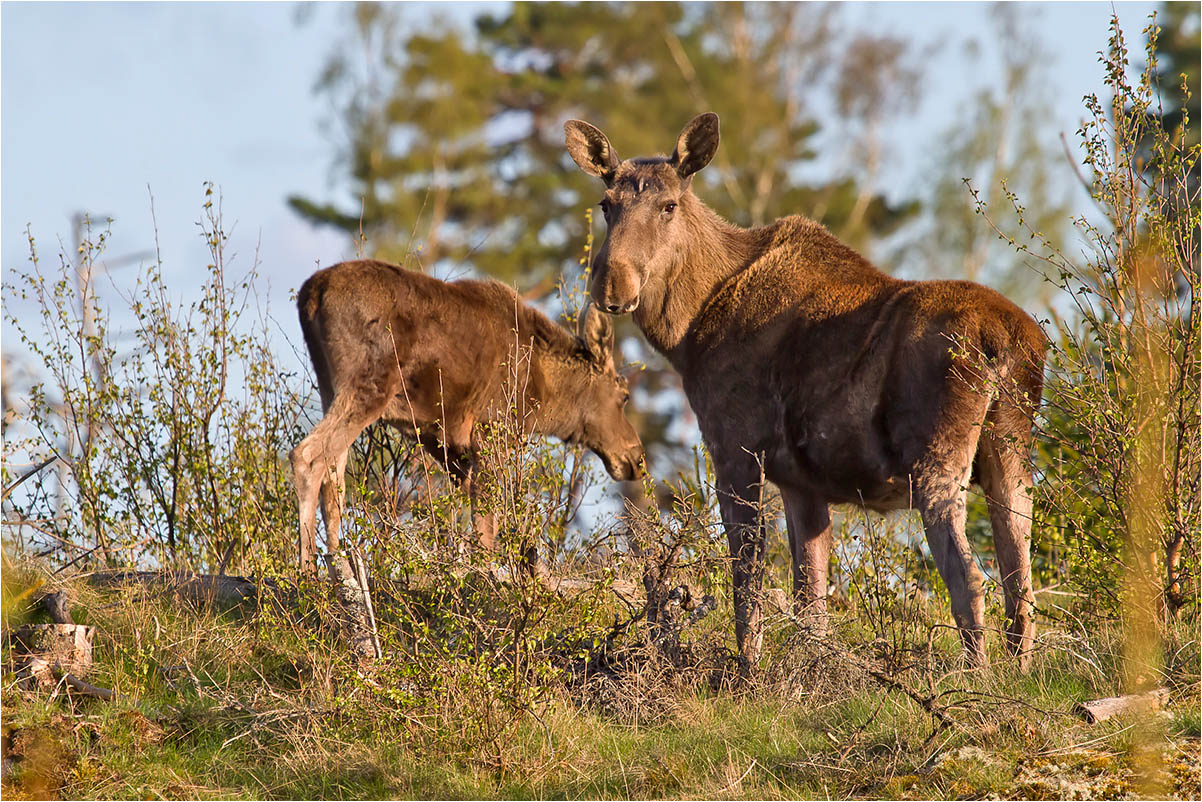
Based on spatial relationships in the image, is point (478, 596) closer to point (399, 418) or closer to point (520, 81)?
point (399, 418)

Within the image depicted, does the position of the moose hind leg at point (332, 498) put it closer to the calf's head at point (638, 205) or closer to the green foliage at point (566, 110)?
the calf's head at point (638, 205)

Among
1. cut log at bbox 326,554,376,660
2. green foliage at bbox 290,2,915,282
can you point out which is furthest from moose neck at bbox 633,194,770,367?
green foliage at bbox 290,2,915,282

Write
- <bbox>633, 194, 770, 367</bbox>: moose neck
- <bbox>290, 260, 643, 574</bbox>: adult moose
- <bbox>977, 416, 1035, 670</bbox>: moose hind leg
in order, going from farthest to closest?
<bbox>290, 260, 643, 574</bbox>: adult moose
<bbox>633, 194, 770, 367</bbox>: moose neck
<bbox>977, 416, 1035, 670</bbox>: moose hind leg

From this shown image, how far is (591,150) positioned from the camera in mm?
8094

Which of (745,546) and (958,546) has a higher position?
(745,546)

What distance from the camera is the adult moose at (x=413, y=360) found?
8.43 meters

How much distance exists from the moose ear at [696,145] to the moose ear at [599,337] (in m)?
2.76

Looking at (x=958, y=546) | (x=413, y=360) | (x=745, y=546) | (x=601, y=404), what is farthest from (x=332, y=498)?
(x=958, y=546)

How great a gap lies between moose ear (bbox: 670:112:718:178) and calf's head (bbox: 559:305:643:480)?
8.76ft

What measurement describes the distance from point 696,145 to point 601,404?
11.9ft

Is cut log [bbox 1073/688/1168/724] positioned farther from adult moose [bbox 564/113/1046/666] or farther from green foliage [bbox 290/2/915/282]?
green foliage [bbox 290/2/915/282]

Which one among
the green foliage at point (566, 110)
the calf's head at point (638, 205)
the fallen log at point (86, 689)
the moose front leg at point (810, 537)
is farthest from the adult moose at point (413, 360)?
the green foliage at point (566, 110)

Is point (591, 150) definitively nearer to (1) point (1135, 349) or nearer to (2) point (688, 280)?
(2) point (688, 280)

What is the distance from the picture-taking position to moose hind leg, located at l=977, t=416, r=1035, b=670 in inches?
264
